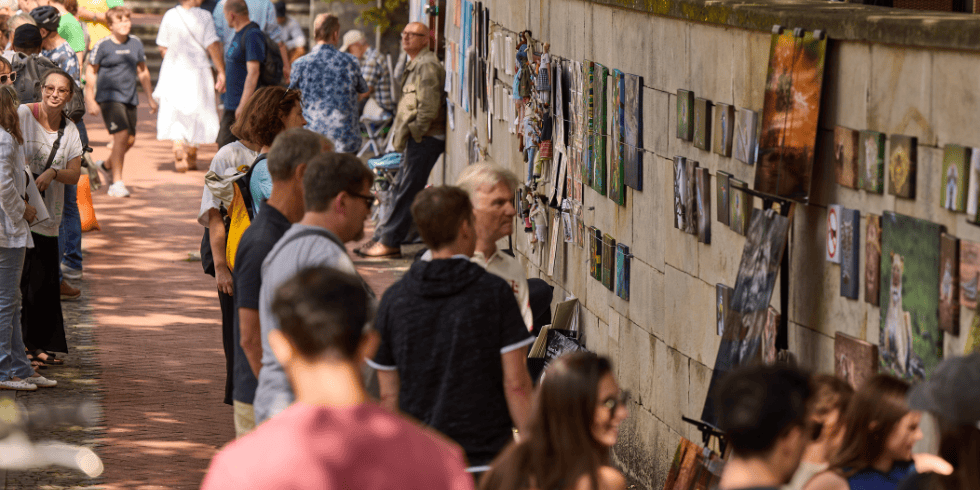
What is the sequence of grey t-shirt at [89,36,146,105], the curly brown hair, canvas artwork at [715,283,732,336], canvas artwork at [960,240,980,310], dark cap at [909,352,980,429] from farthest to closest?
grey t-shirt at [89,36,146,105], the curly brown hair, canvas artwork at [715,283,732,336], canvas artwork at [960,240,980,310], dark cap at [909,352,980,429]

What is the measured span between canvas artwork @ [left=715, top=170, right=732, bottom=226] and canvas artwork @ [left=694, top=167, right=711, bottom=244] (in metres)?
0.09

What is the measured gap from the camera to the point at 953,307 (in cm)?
428

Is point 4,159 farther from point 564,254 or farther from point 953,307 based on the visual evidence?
point 953,307

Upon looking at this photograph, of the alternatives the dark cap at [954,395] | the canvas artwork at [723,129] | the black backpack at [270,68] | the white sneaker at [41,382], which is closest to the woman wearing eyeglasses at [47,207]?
the white sneaker at [41,382]

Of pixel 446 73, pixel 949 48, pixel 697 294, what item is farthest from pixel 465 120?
pixel 949 48

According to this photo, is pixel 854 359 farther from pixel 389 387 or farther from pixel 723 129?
pixel 389 387

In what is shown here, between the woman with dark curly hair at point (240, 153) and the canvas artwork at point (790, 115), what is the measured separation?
237 centimetres

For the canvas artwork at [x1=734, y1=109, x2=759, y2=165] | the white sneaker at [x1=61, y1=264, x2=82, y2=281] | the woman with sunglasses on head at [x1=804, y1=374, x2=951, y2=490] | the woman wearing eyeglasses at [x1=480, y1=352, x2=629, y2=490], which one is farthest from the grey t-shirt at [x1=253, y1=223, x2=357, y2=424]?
the white sneaker at [x1=61, y1=264, x2=82, y2=281]

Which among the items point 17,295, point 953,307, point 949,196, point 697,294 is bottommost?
point 17,295

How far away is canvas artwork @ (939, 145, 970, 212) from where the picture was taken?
4215 mm

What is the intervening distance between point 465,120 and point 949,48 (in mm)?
8488

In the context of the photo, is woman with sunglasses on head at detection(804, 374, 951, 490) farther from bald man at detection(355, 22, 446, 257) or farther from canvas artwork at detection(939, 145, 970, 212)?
bald man at detection(355, 22, 446, 257)

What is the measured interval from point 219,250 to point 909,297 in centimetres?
366

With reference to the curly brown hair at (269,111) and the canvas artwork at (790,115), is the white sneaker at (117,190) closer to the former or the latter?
the curly brown hair at (269,111)
